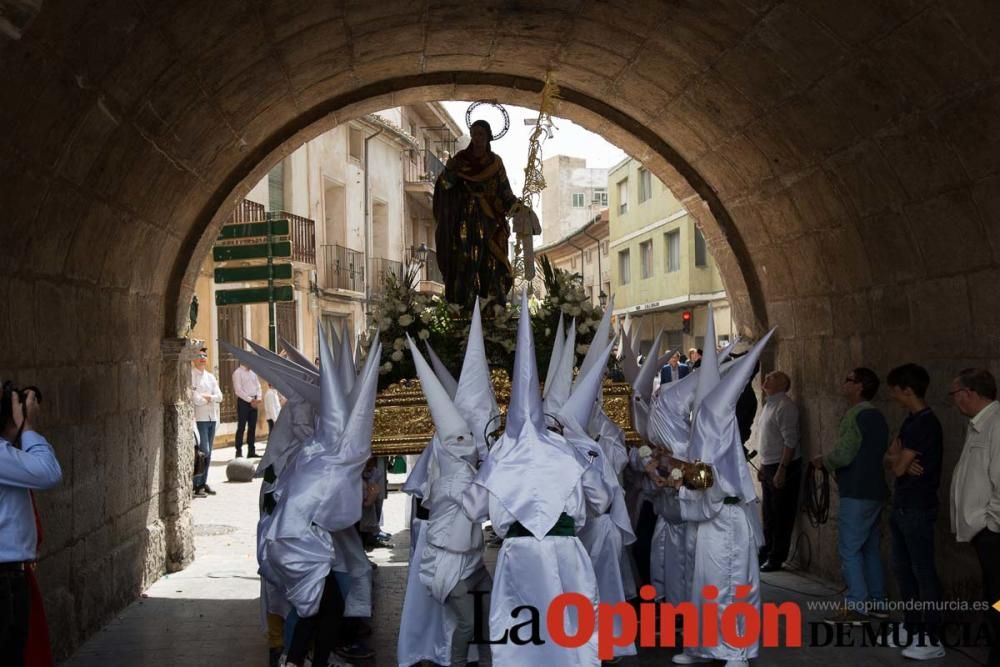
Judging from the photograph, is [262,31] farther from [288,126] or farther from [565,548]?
[565,548]

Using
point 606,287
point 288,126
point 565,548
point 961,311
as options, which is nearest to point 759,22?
point 961,311

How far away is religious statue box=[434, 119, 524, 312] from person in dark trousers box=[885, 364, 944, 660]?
348cm

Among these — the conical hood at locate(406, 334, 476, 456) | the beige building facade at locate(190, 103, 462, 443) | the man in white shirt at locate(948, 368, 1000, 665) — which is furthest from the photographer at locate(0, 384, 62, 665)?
the beige building facade at locate(190, 103, 462, 443)

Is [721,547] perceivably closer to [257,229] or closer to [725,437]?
[725,437]

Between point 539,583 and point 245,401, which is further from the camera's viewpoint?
point 245,401

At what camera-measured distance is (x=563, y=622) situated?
5.88 metres

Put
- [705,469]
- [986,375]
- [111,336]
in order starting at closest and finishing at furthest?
[986,375]
[705,469]
[111,336]

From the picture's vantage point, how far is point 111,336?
8703 millimetres

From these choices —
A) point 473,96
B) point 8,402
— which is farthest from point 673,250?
point 8,402

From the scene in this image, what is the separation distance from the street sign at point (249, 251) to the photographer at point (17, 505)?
357 inches

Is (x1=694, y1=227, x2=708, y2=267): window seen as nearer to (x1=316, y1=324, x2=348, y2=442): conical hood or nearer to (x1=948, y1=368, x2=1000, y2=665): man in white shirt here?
(x1=948, y1=368, x2=1000, y2=665): man in white shirt

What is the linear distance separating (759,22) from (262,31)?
3353 mm

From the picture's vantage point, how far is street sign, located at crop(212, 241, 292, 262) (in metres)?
14.4

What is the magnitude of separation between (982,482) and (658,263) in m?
31.5
